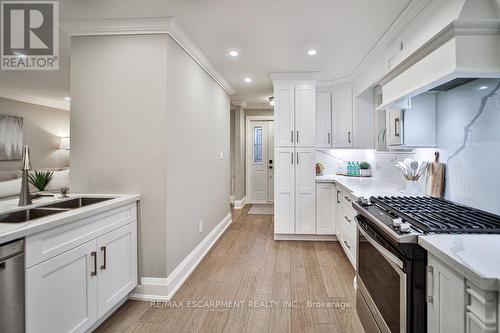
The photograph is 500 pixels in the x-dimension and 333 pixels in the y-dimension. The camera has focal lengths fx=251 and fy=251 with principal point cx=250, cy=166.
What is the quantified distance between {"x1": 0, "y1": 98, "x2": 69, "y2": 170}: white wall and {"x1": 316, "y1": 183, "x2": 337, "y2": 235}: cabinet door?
5.95 metres

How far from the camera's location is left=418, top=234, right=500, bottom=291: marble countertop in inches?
31.6

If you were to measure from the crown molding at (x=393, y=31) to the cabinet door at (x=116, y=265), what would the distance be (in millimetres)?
2941

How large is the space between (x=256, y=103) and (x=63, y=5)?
4561 millimetres

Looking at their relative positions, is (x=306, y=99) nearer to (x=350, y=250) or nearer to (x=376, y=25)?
(x=376, y=25)

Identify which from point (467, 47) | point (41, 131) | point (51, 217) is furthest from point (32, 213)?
point (41, 131)

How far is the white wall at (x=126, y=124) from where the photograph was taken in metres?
2.29

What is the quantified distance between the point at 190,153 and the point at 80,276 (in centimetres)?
157

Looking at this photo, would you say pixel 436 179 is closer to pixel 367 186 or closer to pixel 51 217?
pixel 367 186

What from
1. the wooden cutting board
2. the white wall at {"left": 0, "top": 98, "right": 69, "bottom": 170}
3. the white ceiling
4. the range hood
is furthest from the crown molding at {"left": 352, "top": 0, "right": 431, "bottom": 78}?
the white wall at {"left": 0, "top": 98, "right": 69, "bottom": 170}

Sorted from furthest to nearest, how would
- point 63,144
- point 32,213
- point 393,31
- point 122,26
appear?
1. point 63,144
2. point 393,31
3. point 122,26
4. point 32,213

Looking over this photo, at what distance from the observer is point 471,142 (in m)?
1.71

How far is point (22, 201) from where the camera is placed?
5.65 feet

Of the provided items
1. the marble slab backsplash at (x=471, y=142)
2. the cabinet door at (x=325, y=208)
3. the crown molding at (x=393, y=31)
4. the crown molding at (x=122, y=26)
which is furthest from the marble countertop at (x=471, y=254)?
the cabinet door at (x=325, y=208)

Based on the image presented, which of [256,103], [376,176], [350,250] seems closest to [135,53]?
[350,250]
